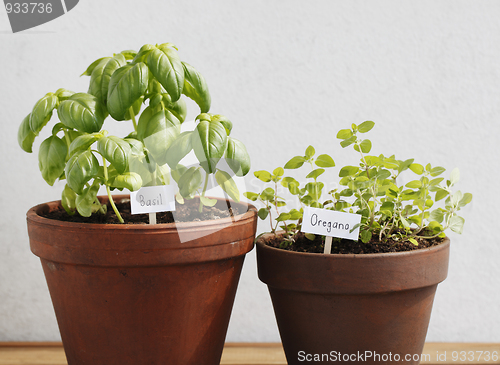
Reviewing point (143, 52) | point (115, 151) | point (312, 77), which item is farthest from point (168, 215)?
point (312, 77)

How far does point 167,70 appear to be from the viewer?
33.4 inches

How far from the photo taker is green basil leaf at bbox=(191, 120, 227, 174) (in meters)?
0.84

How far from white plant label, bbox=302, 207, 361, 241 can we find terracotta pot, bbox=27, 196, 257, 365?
0.45 ft

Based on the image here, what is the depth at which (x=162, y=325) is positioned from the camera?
0.87 meters

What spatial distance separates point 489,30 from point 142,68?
1008 millimetres

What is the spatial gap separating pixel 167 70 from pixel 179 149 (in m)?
0.15

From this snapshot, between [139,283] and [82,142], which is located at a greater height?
[82,142]

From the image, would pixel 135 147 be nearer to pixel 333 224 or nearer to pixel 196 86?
pixel 196 86

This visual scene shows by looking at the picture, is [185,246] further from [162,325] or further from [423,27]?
[423,27]

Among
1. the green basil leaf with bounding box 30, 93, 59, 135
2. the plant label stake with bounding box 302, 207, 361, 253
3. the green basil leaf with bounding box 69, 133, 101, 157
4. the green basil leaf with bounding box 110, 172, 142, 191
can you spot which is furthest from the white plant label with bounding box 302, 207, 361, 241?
the green basil leaf with bounding box 30, 93, 59, 135

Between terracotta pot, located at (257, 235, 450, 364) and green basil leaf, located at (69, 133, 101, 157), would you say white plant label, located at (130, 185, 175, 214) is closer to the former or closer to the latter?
green basil leaf, located at (69, 133, 101, 157)

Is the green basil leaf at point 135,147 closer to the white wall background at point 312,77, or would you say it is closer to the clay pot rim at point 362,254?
the clay pot rim at point 362,254

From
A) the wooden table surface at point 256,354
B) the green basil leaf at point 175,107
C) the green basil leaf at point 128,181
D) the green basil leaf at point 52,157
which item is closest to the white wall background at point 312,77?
the wooden table surface at point 256,354

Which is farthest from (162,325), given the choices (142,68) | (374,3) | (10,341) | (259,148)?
(374,3)
